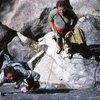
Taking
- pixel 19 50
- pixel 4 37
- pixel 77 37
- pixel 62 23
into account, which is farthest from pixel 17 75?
pixel 4 37

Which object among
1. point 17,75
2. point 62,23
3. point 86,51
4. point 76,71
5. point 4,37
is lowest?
point 76,71

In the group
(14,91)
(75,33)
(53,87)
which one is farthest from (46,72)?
(14,91)

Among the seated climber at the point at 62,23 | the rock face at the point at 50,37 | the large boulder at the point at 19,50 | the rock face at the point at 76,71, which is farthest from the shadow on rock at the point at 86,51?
the large boulder at the point at 19,50

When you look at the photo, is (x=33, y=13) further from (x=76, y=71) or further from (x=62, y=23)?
(x=62, y=23)

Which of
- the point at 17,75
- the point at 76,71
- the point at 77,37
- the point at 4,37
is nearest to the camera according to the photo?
the point at 17,75

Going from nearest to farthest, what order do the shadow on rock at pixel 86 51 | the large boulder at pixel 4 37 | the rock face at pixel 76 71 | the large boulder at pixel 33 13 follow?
the shadow on rock at pixel 86 51, the rock face at pixel 76 71, the large boulder at pixel 33 13, the large boulder at pixel 4 37

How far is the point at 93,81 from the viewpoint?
52.2 feet

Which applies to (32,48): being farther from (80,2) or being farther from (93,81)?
(93,81)

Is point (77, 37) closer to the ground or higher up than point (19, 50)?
higher up

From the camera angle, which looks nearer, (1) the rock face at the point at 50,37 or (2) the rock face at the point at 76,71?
(2) the rock face at the point at 76,71

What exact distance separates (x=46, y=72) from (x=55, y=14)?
7.89 feet

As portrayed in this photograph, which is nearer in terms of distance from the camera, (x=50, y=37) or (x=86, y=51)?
(x=86, y=51)

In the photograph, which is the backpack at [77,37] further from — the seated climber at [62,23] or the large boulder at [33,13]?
the large boulder at [33,13]

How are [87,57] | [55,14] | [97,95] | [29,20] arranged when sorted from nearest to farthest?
[97,95] → [55,14] → [87,57] → [29,20]
